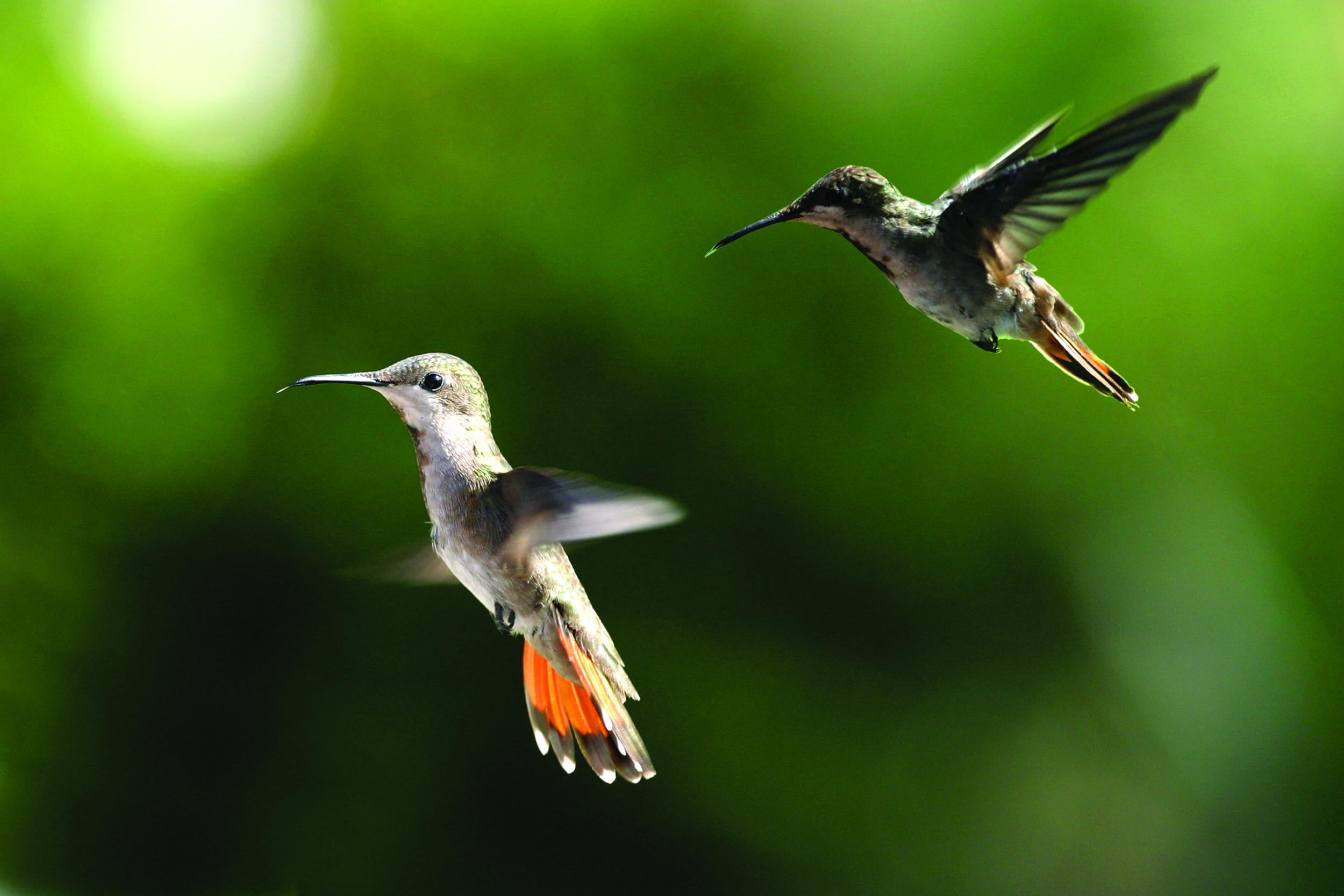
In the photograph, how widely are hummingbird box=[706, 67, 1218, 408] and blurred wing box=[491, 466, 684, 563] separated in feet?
0.49

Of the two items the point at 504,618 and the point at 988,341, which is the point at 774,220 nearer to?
the point at 988,341

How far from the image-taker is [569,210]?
3.02 m

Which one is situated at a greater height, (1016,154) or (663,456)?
(663,456)

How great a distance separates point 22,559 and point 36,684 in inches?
13.4

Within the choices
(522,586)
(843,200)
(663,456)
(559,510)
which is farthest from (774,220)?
(663,456)

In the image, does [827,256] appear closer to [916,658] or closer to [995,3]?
[995,3]

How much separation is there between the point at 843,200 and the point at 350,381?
0.29m

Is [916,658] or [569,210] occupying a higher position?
[569,210]

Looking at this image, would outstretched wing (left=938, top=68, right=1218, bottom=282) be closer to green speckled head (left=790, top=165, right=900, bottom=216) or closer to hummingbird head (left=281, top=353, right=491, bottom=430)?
green speckled head (left=790, top=165, right=900, bottom=216)

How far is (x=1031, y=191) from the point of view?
68cm

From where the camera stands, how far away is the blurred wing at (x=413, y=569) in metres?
0.88

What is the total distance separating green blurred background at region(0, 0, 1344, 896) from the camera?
298 cm

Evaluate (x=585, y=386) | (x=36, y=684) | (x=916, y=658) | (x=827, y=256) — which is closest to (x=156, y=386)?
(x=36, y=684)

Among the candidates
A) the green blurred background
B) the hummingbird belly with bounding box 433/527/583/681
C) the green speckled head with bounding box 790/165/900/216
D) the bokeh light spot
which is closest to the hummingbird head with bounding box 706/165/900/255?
the green speckled head with bounding box 790/165/900/216
